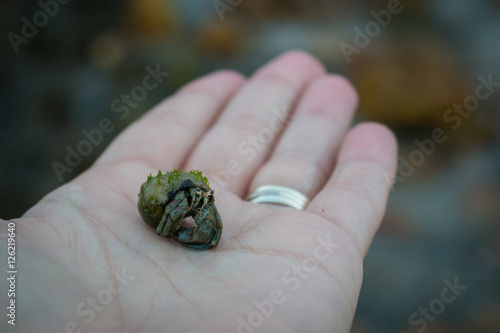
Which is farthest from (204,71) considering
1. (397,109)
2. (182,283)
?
(182,283)

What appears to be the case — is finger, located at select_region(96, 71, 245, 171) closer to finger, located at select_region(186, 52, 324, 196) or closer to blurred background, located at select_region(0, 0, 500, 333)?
finger, located at select_region(186, 52, 324, 196)

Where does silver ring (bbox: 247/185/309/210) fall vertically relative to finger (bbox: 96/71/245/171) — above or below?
below

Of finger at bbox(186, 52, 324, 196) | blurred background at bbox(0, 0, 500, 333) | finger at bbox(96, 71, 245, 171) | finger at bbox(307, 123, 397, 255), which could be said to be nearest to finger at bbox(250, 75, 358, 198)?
finger at bbox(186, 52, 324, 196)

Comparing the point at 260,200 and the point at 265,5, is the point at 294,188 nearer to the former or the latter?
the point at 260,200

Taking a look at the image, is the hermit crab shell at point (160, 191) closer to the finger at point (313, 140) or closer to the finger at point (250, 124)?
the finger at point (250, 124)

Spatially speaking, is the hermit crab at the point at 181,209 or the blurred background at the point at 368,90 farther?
the blurred background at the point at 368,90

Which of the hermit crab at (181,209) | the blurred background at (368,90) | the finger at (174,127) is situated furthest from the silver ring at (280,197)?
the blurred background at (368,90)
